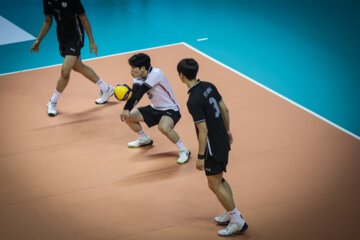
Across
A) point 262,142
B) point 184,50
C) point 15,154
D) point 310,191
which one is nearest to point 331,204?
point 310,191

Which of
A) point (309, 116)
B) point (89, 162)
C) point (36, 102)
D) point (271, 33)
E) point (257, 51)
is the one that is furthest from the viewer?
point (271, 33)

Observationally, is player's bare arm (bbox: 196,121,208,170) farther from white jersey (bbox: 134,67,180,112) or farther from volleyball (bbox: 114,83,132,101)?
volleyball (bbox: 114,83,132,101)

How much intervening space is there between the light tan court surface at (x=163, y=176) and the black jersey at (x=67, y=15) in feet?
4.54

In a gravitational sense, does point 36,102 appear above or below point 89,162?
below

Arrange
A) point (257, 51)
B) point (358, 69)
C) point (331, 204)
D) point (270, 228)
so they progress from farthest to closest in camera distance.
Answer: point (257, 51) → point (358, 69) → point (331, 204) → point (270, 228)

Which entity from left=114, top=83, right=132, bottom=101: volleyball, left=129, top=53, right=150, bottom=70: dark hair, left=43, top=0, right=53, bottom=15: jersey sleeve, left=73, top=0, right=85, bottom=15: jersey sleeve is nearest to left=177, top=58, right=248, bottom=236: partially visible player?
left=129, top=53, right=150, bottom=70: dark hair

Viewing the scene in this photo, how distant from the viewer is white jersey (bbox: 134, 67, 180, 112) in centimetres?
683

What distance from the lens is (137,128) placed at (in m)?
7.45

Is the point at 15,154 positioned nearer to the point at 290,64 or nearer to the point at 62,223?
the point at 62,223

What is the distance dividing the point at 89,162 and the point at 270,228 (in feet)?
9.89

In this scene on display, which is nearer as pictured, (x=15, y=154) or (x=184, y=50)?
(x=15, y=154)

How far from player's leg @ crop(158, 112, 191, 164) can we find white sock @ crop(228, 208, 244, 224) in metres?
1.87

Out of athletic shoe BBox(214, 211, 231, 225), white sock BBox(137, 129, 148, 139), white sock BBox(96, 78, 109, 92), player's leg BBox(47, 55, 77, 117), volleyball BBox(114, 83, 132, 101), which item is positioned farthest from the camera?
white sock BBox(96, 78, 109, 92)

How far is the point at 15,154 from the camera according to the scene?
25.0 feet
